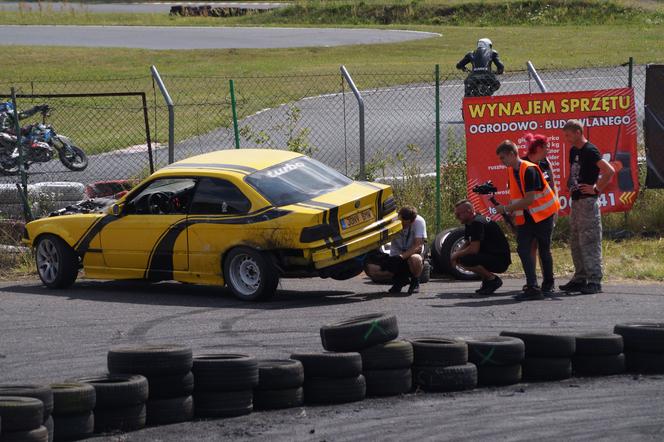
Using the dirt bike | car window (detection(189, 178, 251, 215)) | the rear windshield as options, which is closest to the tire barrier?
the rear windshield

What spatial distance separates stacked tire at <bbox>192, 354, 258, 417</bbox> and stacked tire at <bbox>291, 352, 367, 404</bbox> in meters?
0.41

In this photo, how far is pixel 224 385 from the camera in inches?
286

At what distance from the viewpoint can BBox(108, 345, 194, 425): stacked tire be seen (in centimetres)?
716

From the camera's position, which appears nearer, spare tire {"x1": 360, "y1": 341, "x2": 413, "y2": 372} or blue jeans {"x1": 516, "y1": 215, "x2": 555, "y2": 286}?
spare tire {"x1": 360, "y1": 341, "x2": 413, "y2": 372}

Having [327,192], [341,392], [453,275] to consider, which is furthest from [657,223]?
[341,392]

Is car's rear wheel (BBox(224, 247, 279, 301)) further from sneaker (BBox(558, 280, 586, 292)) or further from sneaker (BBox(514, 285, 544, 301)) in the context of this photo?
sneaker (BBox(558, 280, 586, 292))

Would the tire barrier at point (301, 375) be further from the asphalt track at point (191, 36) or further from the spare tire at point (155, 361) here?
the asphalt track at point (191, 36)

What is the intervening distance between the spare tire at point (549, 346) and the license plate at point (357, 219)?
3248mm

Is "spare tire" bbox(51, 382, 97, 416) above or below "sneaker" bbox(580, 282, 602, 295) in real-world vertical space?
below

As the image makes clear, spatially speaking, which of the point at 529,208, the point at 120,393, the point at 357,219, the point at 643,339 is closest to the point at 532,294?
the point at 529,208

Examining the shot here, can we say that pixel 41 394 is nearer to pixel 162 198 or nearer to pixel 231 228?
pixel 231 228

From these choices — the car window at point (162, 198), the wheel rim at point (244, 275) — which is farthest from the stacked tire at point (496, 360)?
the car window at point (162, 198)

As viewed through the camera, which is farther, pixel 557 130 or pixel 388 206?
pixel 557 130

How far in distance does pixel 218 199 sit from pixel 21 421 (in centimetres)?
523
